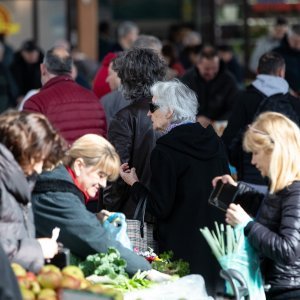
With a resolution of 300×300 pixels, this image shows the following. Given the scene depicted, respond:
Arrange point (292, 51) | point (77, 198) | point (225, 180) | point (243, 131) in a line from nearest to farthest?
1. point (77, 198)
2. point (225, 180)
3. point (243, 131)
4. point (292, 51)

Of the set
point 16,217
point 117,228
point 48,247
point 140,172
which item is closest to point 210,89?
point 140,172

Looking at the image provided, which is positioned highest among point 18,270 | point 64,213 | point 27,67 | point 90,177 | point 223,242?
point 90,177

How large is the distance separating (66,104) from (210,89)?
369 cm

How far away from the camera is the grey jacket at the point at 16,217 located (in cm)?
488

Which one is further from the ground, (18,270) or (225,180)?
(225,180)

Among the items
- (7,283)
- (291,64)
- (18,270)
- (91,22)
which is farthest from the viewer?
(91,22)

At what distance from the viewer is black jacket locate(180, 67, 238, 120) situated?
1165 centimetres

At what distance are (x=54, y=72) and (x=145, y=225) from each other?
230 cm

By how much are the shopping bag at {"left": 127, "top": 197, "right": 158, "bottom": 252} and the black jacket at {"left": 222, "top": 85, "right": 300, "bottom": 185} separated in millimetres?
2412

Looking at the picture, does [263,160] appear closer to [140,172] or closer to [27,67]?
[140,172]

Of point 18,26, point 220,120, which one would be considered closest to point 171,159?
point 220,120

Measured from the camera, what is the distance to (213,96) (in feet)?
38.3

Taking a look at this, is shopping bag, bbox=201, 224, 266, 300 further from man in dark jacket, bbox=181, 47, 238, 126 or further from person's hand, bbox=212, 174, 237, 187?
man in dark jacket, bbox=181, 47, 238, 126

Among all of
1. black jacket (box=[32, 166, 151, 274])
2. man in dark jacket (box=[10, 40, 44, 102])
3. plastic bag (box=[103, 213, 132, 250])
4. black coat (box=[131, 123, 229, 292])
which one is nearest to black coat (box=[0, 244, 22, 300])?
black jacket (box=[32, 166, 151, 274])
